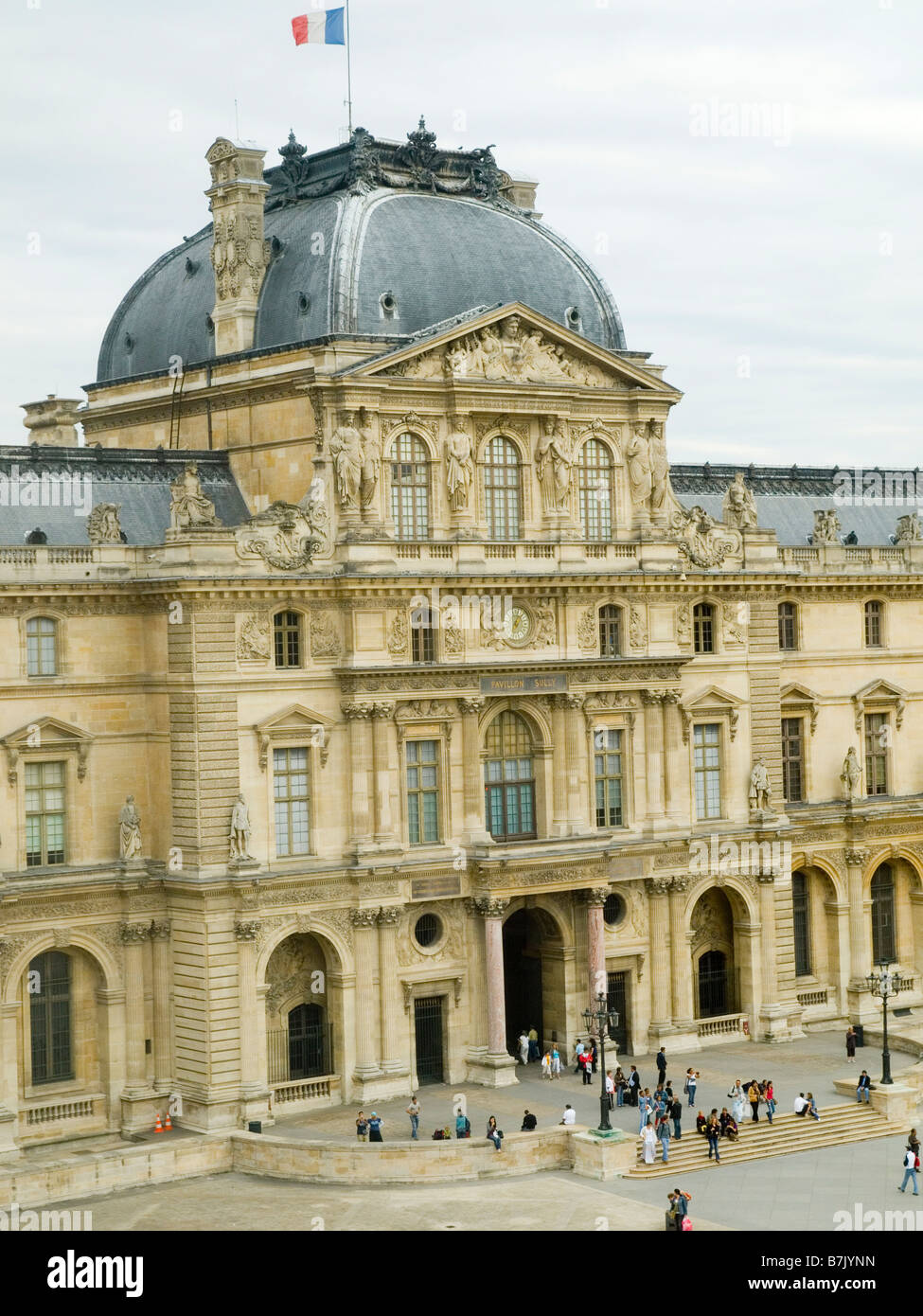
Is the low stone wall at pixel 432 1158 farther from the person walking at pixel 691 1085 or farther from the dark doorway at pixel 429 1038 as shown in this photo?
the dark doorway at pixel 429 1038

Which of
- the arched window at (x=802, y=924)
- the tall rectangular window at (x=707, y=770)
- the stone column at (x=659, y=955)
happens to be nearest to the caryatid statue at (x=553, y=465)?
the tall rectangular window at (x=707, y=770)

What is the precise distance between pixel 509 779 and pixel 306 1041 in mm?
10062

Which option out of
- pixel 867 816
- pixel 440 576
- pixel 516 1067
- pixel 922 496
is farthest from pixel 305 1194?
pixel 922 496

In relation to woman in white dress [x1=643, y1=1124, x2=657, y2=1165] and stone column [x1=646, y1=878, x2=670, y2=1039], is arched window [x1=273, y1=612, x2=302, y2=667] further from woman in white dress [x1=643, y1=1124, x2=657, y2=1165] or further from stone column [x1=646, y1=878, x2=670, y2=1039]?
woman in white dress [x1=643, y1=1124, x2=657, y2=1165]

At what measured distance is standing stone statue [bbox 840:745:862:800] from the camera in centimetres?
8031

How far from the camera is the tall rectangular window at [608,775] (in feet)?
238

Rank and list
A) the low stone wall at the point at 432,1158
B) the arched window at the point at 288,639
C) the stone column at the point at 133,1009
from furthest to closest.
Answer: the arched window at the point at 288,639
the stone column at the point at 133,1009
the low stone wall at the point at 432,1158

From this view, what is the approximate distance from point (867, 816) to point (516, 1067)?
1685 cm

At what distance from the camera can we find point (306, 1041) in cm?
6750

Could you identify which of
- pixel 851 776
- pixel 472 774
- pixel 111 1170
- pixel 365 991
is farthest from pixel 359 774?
pixel 851 776

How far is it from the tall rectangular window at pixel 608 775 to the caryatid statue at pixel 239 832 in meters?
12.5

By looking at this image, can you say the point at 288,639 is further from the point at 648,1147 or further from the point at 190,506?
the point at 648,1147
